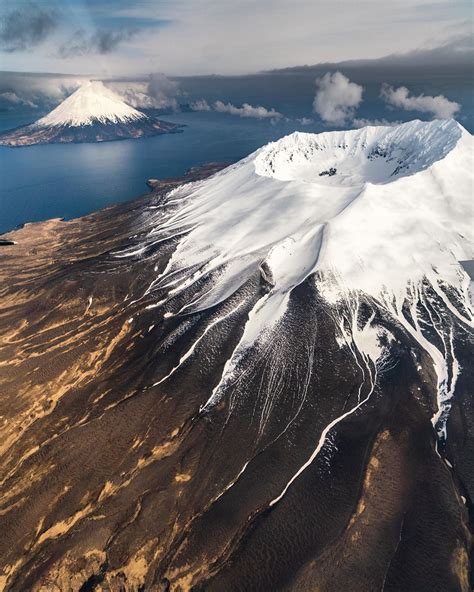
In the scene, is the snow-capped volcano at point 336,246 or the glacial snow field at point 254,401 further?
the snow-capped volcano at point 336,246

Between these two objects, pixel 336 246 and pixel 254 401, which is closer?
pixel 254 401

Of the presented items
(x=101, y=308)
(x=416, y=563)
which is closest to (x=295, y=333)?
(x=416, y=563)

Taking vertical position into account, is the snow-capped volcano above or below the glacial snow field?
above

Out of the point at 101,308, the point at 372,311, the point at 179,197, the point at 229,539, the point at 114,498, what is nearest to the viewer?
the point at 229,539

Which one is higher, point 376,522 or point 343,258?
point 343,258

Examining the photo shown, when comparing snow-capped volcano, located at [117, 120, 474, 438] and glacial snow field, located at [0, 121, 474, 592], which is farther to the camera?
snow-capped volcano, located at [117, 120, 474, 438]

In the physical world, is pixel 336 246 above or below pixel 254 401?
above

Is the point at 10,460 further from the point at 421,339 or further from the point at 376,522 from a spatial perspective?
the point at 421,339

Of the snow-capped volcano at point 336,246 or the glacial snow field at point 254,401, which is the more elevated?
the snow-capped volcano at point 336,246
